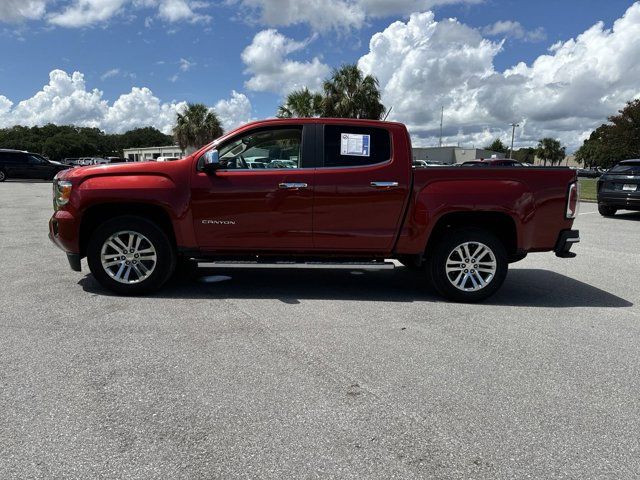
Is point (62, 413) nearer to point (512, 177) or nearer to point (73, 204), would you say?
point (73, 204)

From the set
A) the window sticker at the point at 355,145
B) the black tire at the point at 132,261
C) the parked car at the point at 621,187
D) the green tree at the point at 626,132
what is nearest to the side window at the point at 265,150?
the window sticker at the point at 355,145

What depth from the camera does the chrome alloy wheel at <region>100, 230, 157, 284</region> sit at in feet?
17.7

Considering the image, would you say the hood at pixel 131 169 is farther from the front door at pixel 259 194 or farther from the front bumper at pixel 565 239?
the front bumper at pixel 565 239

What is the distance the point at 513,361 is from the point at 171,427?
2.54m

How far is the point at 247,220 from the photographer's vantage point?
5.37 m

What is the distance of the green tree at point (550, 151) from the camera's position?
132 metres

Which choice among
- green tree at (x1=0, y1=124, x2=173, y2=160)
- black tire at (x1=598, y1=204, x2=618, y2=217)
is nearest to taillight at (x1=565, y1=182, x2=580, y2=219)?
black tire at (x1=598, y1=204, x2=618, y2=217)

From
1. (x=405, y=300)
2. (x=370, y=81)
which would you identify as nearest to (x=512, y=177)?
(x=405, y=300)

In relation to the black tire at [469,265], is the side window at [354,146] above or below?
above

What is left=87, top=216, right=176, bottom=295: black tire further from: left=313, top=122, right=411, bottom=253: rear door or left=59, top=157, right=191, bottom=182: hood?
left=313, top=122, right=411, bottom=253: rear door

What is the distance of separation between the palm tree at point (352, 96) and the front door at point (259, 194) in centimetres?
2834

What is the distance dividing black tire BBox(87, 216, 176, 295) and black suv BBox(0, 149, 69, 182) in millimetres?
24256

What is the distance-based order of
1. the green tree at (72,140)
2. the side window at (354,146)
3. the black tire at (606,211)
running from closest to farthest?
the side window at (354,146) < the black tire at (606,211) < the green tree at (72,140)

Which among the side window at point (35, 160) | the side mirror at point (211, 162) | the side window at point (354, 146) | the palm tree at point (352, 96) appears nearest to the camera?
the side mirror at point (211, 162)
